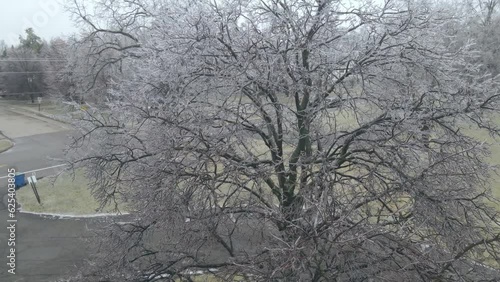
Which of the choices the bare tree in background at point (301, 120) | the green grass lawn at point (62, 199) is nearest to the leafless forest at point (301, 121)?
the bare tree in background at point (301, 120)

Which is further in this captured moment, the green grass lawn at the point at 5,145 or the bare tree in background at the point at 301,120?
the green grass lawn at the point at 5,145

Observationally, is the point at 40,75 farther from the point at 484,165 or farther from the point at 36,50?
the point at 484,165

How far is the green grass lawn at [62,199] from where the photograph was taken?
48.5ft

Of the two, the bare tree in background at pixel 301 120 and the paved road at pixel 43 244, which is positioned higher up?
the bare tree in background at pixel 301 120

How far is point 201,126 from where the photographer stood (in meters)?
6.08

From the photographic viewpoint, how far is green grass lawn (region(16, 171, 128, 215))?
1480cm

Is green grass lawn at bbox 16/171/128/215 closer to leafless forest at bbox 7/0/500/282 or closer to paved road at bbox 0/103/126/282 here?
paved road at bbox 0/103/126/282

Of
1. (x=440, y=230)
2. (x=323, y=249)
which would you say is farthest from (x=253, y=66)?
(x=440, y=230)

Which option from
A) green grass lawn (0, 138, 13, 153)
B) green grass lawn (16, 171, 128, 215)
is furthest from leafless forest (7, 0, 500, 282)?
green grass lawn (0, 138, 13, 153)

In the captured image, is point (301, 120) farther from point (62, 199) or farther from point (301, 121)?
point (62, 199)

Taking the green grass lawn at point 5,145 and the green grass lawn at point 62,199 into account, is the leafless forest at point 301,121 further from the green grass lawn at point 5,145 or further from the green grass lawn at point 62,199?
the green grass lawn at point 5,145

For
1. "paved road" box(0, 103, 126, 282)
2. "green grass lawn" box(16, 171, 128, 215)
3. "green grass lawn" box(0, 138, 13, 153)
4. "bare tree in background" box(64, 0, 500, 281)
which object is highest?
"bare tree in background" box(64, 0, 500, 281)

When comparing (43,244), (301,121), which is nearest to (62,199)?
(43,244)

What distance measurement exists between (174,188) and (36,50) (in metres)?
45.0
